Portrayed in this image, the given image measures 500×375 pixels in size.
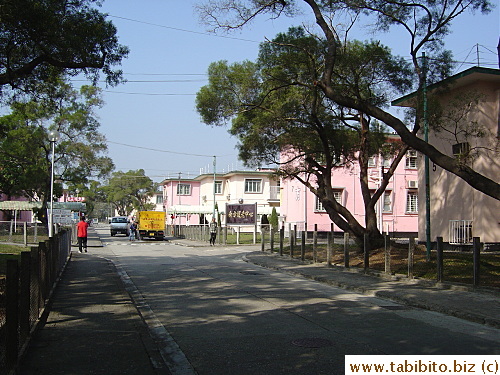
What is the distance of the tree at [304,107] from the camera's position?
17.9 m

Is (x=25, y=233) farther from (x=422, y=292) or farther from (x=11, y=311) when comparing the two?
(x=11, y=311)

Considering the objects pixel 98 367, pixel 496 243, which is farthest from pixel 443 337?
pixel 496 243

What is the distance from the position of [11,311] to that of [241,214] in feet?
101

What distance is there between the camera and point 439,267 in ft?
43.7

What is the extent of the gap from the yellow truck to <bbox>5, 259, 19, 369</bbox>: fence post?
38758mm

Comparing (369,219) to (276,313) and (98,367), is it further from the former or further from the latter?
(98,367)

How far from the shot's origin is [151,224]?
144 ft

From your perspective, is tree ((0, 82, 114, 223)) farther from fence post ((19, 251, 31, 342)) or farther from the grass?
fence post ((19, 251, 31, 342))

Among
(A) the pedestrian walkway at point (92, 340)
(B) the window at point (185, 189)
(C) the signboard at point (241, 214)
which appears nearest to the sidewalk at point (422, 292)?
(A) the pedestrian walkway at point (92, 340)

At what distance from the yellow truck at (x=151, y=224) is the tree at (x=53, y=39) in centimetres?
3094

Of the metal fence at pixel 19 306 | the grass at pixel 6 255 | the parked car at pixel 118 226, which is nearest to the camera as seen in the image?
the metal fence at pixel 19 306

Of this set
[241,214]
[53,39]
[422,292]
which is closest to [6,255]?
[53,39]

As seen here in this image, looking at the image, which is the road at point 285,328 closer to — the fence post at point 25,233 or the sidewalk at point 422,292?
the sidewalk at point 422,292

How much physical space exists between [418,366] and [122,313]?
5555mm
